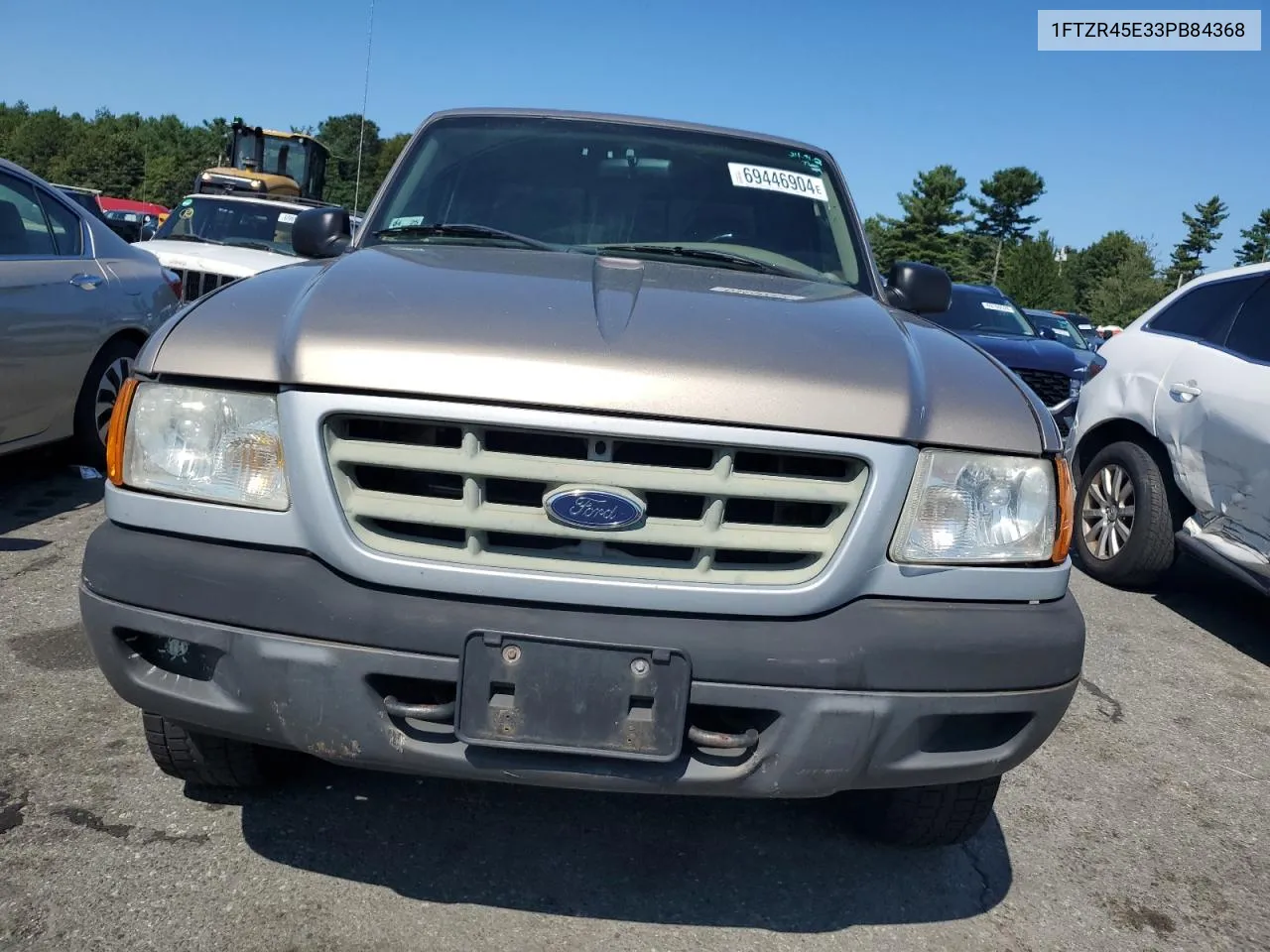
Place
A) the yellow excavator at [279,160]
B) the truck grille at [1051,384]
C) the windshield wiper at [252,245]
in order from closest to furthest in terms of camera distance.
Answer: the truck grille at [1051,384]
the windshield wiper at [252,245]
the yellow excavator at [279,160]

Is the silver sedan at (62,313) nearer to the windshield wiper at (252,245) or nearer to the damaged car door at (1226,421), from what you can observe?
the windshield wiper at (252,245)

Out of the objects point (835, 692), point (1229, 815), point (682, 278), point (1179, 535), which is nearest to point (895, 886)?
point (835, 692)

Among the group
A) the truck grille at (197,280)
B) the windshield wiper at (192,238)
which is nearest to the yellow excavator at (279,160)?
the windshield wiper at (192,238)

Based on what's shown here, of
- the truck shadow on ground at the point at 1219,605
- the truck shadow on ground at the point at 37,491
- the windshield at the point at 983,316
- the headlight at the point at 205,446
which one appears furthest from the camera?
the windshield at the point at 983,316

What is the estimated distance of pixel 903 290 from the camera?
10.8 ft

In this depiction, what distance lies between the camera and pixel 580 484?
1.96 metres

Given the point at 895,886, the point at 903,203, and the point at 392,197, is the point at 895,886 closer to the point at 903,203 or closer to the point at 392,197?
the point at 392,197

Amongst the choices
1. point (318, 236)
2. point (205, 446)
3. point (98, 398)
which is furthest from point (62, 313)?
point (205, 446)

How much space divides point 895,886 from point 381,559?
1454 mm

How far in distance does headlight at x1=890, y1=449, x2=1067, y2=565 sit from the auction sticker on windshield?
1.66 m

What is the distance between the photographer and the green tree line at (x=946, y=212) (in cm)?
7094

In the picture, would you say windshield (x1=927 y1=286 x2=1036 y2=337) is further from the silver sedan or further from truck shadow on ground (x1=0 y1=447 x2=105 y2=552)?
truck shadow on ground (x1=0 y1=447 x2=105 y2=552)

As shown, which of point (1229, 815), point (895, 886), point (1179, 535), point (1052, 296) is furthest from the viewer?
point (1052, 296)

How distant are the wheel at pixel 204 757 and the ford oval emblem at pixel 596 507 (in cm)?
102
